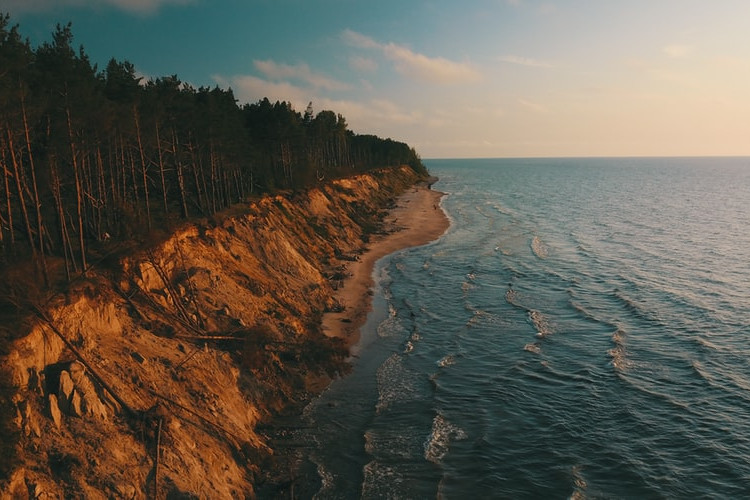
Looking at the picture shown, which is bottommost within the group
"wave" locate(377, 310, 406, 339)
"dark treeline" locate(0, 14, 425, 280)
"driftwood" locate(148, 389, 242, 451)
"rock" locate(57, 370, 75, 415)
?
"wave" locate(377, 310, 406, 339)

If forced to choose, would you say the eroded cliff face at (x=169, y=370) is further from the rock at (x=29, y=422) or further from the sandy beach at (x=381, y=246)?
the sandy beach at (x=381, y=246)

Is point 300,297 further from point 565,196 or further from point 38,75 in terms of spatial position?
point 565,196

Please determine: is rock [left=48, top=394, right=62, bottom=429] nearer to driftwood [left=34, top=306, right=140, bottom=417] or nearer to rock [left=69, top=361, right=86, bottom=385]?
rock [left=69, top=361, right=86, bottom=385]

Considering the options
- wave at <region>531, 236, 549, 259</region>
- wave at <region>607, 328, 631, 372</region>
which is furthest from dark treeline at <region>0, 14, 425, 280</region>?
wave at <region>531, 236, 549, 259</region>

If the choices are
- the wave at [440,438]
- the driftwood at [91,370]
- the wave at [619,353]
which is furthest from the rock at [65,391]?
the wave at [619,353]

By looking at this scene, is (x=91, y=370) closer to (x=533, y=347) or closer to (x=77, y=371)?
(x=77, y=371)

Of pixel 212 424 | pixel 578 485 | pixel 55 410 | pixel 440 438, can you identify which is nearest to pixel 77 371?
pixel 55 410

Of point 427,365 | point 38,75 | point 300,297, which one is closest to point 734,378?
point 427,365
